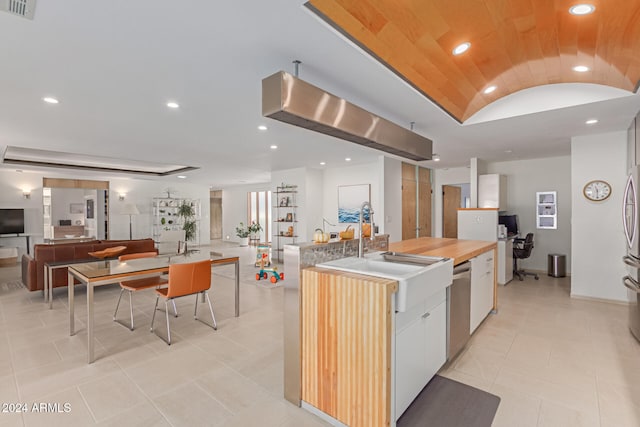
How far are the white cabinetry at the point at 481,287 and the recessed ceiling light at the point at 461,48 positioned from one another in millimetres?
1898

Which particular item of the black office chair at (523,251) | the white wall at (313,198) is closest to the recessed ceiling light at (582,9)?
the black office chair at (523,251)

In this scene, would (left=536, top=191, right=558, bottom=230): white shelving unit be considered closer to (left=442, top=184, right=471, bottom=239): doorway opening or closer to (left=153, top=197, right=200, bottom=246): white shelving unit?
(left=442, top=184, right=471, bottom=239): doorway opening

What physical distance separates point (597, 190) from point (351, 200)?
4.53m

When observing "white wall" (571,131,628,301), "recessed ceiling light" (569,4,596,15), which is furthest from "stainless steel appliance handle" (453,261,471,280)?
"white wall" (571,131,628,301)

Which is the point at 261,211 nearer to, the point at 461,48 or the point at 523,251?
the point at 523,251

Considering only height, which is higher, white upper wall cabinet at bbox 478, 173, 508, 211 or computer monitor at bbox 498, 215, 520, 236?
white upper wall cabinet at bbox 478, 173, 508, 211

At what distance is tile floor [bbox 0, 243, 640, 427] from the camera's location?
202 cm

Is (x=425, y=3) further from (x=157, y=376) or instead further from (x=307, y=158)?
(x=307, y=158)

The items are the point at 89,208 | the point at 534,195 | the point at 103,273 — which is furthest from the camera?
the point at 89,208

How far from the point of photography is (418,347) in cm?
204

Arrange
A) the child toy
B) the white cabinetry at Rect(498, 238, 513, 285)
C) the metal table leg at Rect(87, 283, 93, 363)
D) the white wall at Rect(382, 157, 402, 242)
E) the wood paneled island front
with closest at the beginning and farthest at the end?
the wood paneled island front
the metal table leg at Rect(87, 283, 93, 363)
the white cabinetry at Rect(498, 238, 513, 285)
the child toy
the white wall at Rect(382, 157, 402, 242)

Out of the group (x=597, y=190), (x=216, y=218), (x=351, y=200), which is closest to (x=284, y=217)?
(x=351, y=200)

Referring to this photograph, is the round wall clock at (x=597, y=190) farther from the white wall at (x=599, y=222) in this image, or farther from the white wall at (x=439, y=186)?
the white wall at (x=439, y=186)

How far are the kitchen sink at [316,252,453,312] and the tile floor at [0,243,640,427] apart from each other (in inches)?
37.0
